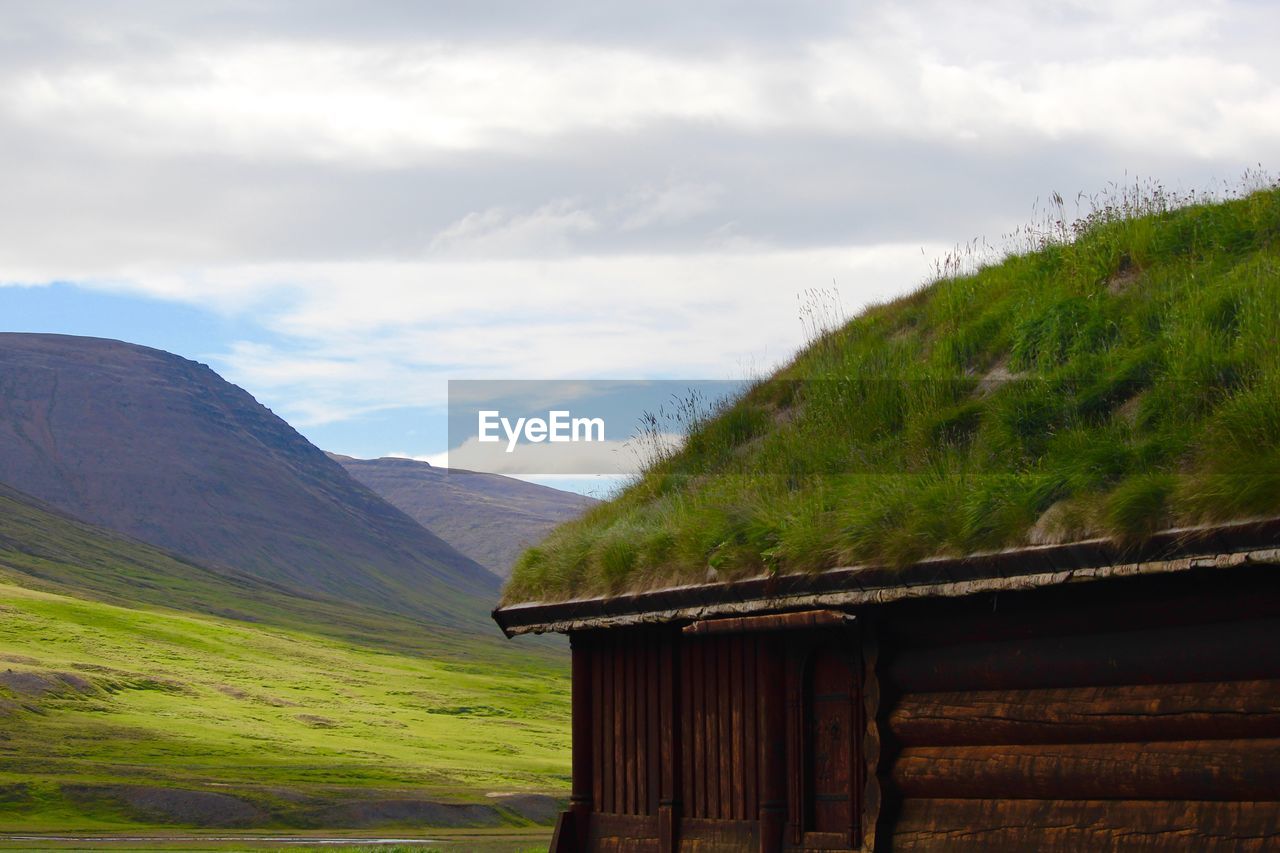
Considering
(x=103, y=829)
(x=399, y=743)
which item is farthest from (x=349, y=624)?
(x=103, y=829)

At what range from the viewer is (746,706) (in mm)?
13031

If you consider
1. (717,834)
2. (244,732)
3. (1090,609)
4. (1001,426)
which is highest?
(1001,426)

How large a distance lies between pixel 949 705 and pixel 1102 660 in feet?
4.96

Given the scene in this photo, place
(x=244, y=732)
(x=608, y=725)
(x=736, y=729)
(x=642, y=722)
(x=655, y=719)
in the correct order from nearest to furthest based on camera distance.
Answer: (x=736, y=729)
(x=655, y=719)
(x=642, y=722)
(x=608, y=725)
(x=244, y=732)

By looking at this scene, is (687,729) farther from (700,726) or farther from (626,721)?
(626,721)

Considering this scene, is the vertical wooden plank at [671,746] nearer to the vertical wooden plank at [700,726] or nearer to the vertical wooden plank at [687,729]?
the vertical wooden plank at [687,729]

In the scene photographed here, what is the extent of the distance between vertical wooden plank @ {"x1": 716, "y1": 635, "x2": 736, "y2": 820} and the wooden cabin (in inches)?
0.9

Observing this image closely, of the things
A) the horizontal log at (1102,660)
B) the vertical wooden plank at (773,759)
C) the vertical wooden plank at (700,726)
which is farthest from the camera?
the vertical wooden plank at (700,726)

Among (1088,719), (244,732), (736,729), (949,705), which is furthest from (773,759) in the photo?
(244,732)

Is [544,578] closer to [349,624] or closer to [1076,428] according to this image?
[1076,428]

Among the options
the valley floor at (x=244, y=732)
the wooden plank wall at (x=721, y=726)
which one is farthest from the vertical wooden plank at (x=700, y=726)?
the valley floor at (x=244, y=732)

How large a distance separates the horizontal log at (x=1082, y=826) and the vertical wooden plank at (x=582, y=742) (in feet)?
13.5

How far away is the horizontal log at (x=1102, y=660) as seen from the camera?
30.9 ft

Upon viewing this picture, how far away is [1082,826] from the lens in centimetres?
1035
